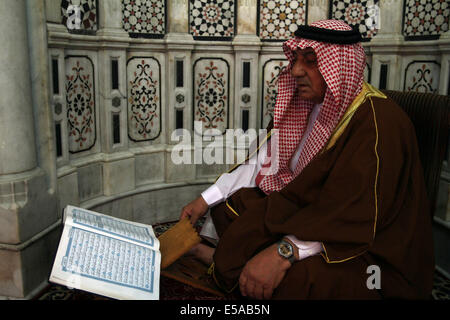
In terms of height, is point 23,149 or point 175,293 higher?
point 23,149

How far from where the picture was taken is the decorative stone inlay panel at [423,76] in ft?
8.77

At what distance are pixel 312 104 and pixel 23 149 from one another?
133cm

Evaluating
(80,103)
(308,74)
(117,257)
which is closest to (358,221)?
(308,74)

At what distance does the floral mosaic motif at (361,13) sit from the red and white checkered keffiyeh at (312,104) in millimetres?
1453

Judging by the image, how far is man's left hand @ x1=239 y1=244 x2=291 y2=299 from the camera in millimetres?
1539

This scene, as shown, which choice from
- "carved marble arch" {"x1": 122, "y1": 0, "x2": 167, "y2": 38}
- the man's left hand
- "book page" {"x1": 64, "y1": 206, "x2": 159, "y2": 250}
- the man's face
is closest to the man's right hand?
"book page" {"x1": 64, "y1": 206, "x2": 159, "y2": 250}

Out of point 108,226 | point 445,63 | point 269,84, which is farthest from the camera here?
point 269,84

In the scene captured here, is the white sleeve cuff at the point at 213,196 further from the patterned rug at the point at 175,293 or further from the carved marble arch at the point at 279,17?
the carved marble arch at the point at 279,17

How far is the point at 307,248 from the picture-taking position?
1560 millimetres

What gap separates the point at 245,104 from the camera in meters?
3.33

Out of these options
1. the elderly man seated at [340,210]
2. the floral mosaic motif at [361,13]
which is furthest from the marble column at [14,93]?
the floral mosaic motif at [361,13]

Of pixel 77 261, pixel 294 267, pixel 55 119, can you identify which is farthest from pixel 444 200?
pixel 55 119

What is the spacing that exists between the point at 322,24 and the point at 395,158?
0.60 m

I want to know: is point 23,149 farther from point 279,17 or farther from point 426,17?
point 426,17
